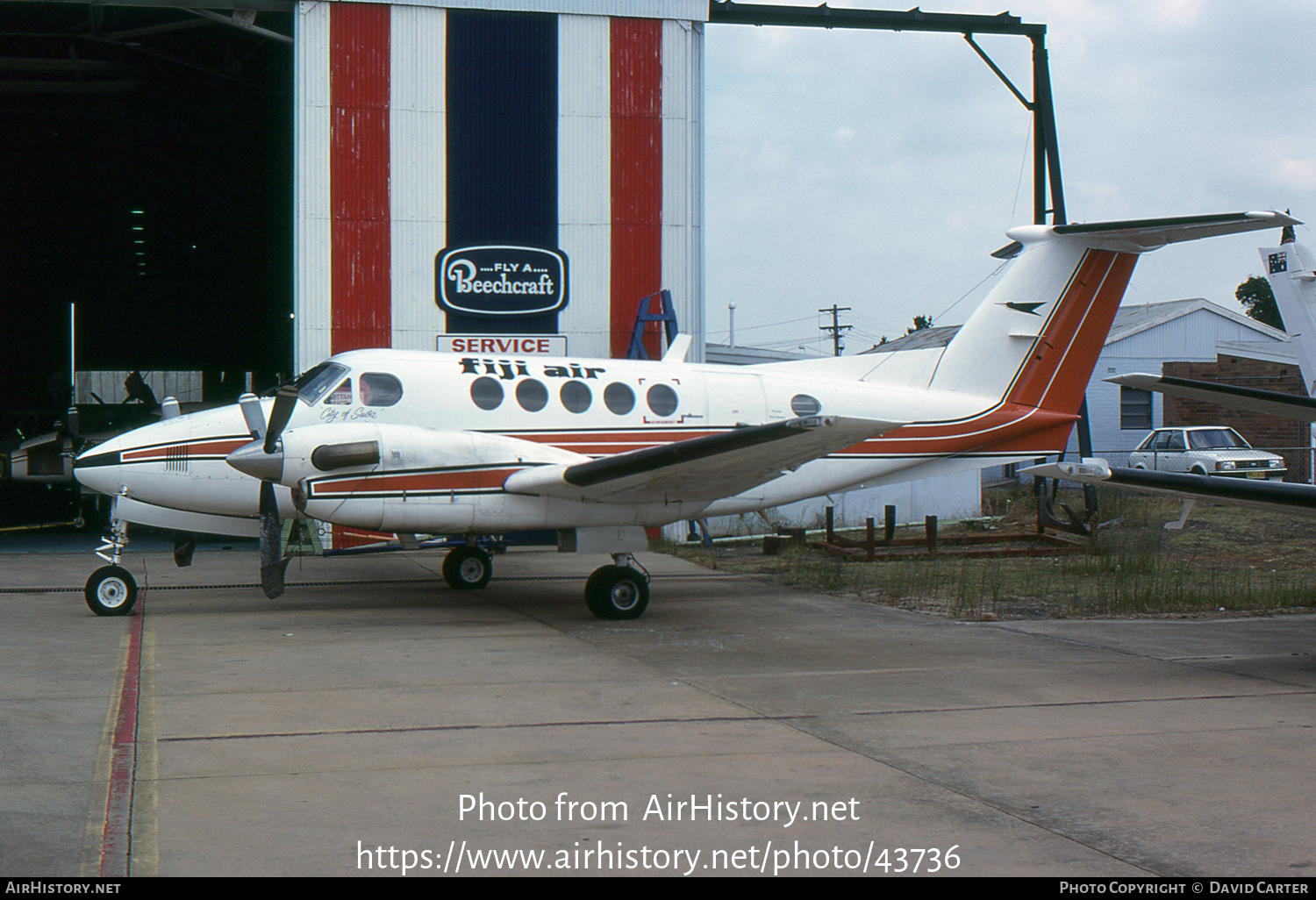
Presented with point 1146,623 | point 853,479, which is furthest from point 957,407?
point 1146,623

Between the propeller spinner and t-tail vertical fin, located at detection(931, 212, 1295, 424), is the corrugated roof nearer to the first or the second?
t-tail vertical fin, located at detection(931, 212, 1295, 424)

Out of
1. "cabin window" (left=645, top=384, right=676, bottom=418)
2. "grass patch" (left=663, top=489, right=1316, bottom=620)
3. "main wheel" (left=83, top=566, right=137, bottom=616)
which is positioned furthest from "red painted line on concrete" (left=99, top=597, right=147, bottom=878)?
"grass patch" (left=663, top=489, right=1316, bottom=620)

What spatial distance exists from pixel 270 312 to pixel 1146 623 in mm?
32528

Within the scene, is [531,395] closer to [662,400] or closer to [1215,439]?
[662,400]

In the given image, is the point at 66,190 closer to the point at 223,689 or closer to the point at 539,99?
the point at 539,99

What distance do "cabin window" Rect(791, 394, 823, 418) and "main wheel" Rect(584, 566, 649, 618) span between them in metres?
3.02

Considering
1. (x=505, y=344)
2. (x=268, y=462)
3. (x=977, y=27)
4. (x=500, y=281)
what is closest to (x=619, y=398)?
(x=268, y=462)

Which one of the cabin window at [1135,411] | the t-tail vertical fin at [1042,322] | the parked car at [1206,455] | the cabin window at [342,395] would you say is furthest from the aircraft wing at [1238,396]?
the cabin window at [1135,411]

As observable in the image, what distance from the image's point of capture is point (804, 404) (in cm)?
1254

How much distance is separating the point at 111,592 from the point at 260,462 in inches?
87.6

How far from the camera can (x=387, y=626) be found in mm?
10258

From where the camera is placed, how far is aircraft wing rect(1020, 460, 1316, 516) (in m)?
7.94

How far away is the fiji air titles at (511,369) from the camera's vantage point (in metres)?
11.6

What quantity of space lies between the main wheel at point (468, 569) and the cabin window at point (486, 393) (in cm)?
251
